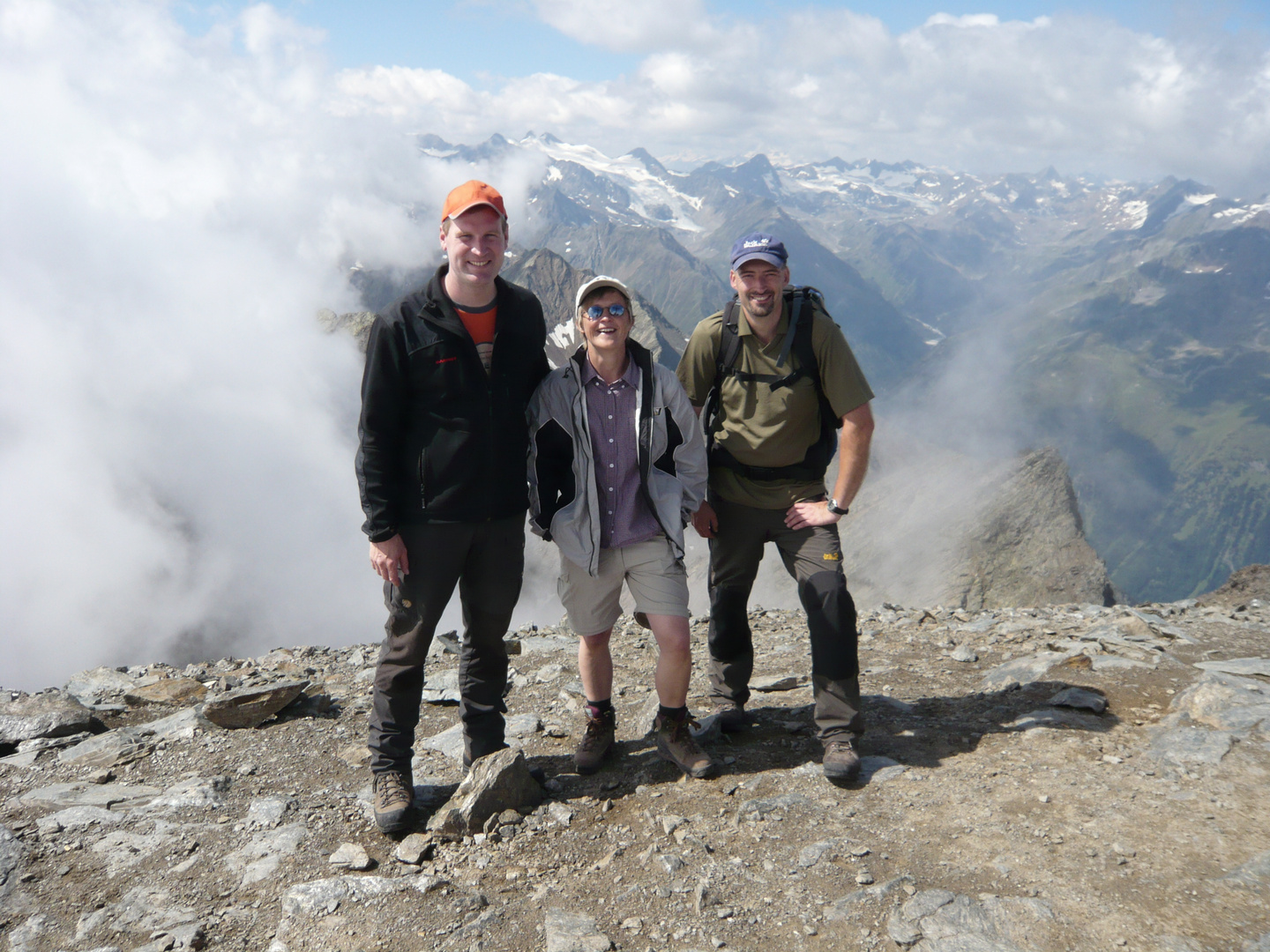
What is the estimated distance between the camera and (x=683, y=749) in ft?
23.0

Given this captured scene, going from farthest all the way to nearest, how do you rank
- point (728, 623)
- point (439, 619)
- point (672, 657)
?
point (728, 623) < point (672, 657) < point (439, 619)

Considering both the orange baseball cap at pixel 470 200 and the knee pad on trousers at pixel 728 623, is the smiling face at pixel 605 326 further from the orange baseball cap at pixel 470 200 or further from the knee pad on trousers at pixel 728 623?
the knee pad on trousers at pixel 728 623

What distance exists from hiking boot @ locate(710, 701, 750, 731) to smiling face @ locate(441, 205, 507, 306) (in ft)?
15.9

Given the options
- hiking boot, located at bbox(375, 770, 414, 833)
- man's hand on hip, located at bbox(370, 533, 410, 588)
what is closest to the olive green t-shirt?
man's hand on hip, located at bbox(370, 533, 410, 588)

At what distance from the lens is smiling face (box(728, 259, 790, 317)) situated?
6.66 metres

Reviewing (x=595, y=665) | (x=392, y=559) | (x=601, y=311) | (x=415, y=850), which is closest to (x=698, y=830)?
(x=595, y=665)

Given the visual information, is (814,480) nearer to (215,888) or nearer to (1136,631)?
(215,888)

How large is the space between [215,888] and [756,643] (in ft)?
29.1

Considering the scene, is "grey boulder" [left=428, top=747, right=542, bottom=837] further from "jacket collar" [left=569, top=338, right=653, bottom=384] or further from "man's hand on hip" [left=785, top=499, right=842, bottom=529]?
"jacket collar" [left=569, top=338, right=653, bottom=384]

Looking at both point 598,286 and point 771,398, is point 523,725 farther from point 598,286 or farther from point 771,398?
point 598,286

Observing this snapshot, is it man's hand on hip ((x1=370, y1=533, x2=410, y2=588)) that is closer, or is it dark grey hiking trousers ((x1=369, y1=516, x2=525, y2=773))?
man's hand on hip ((x1=370, y1=533, x2=410, y2=588))

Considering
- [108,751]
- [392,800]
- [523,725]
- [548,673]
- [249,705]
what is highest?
[392,800]

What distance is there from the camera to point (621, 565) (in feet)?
21.8

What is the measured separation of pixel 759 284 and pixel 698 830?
4642 mm
